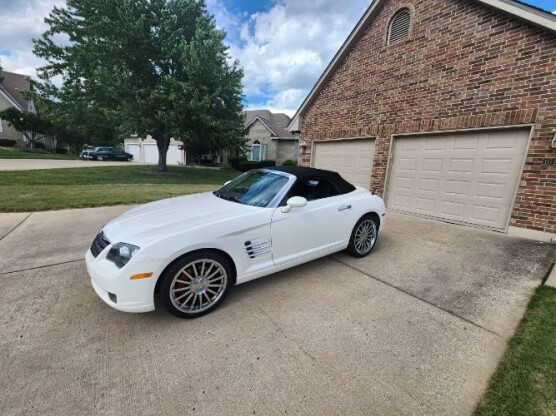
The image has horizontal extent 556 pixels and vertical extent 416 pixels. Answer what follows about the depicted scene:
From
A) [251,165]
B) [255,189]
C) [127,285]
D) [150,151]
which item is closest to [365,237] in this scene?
[255,189]

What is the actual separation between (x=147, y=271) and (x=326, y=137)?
25.6 ft

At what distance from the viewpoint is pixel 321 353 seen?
214 centimetres

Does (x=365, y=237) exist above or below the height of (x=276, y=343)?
above

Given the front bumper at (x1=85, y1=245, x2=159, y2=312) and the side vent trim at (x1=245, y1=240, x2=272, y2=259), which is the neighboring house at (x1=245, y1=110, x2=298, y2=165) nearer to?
the side vent trim at (x1=245, y1=240, x2=272, y2=259)

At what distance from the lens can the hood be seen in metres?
2.40

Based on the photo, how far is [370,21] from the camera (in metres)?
7.65

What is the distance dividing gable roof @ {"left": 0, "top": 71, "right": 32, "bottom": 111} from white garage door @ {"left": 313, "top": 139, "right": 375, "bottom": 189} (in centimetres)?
3483

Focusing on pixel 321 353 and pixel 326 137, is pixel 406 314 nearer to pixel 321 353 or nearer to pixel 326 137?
pixel 321 353

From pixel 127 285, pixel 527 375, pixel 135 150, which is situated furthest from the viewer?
pixel 135 150

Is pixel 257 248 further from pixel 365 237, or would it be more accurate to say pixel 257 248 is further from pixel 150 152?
pixel 150 152

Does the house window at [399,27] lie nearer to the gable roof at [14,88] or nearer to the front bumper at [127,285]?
the front bumper at [127,285]

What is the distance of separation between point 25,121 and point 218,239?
114 ft

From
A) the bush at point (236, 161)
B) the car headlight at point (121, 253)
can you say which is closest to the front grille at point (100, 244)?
the car headlight at point (121, 253)

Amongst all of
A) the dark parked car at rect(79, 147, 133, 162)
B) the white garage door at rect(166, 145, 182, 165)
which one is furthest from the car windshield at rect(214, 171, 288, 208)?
the dark parked car at rect(79, 147, 133, 162)
